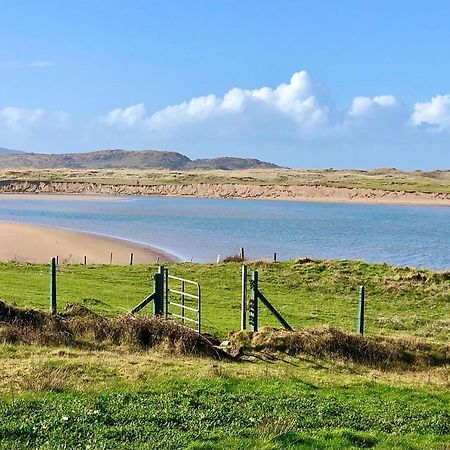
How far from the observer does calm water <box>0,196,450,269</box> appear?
49.0 meters

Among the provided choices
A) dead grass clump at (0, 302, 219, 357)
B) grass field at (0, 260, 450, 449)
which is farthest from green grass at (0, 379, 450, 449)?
dead grass clump at (0, 302, 219, 357)

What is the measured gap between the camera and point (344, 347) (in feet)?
47.4

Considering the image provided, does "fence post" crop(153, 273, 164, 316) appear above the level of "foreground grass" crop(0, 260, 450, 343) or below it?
above

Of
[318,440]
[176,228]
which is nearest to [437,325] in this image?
[318,440]

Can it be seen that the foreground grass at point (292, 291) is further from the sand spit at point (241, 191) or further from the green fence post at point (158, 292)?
the sand spit at point (241, 191)

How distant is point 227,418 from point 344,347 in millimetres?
5563

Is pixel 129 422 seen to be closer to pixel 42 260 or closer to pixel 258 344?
A: pixel 258 344

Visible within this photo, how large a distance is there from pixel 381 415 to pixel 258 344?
4.64 m

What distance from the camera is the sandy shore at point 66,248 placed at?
42031 mm

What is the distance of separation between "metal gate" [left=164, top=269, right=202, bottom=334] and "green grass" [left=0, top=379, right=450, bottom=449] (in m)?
5.53

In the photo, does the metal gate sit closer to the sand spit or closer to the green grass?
the green grass

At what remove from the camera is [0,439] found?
8312 mm

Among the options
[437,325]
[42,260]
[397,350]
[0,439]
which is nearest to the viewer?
[0,439]

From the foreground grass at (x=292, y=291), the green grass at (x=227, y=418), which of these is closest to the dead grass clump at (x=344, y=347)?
the foreground grass at (x=292, y=291)
